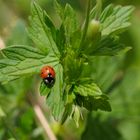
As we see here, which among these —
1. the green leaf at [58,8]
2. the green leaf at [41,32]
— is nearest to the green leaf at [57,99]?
the green leaf at [41,32]

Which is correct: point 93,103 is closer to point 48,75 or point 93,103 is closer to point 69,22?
point 48,75

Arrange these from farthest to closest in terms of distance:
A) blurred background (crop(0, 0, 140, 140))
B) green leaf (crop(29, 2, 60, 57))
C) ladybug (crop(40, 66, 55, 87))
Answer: blurred background (crop(0, 0, 140, 140))
green leaf (crop(29, 2, 60, 57))
ladybug (crop(40, 66, 55, 87))

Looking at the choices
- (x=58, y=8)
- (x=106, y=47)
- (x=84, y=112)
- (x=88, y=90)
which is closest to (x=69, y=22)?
(x=58, y=8)

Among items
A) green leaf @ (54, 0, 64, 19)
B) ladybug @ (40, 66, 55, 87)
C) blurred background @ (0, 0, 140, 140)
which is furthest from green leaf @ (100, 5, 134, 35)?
blurred background @ (0, 0, 140, 140)

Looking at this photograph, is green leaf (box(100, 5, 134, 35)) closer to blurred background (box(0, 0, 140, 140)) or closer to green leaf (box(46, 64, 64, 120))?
green leaf (box(46, 64, 64, 120))

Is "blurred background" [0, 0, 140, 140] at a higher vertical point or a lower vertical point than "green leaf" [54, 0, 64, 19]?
lower

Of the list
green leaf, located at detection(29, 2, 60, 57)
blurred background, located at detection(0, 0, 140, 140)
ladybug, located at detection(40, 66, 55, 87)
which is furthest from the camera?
blurred background, located at detection(0, 0, 140, 140)

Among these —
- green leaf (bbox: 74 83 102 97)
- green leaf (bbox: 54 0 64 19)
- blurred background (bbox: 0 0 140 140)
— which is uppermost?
green leaf (bbox: 54 0 64 19)

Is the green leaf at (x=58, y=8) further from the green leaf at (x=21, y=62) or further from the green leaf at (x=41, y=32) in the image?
the green leaf at (x=21, y=62)
